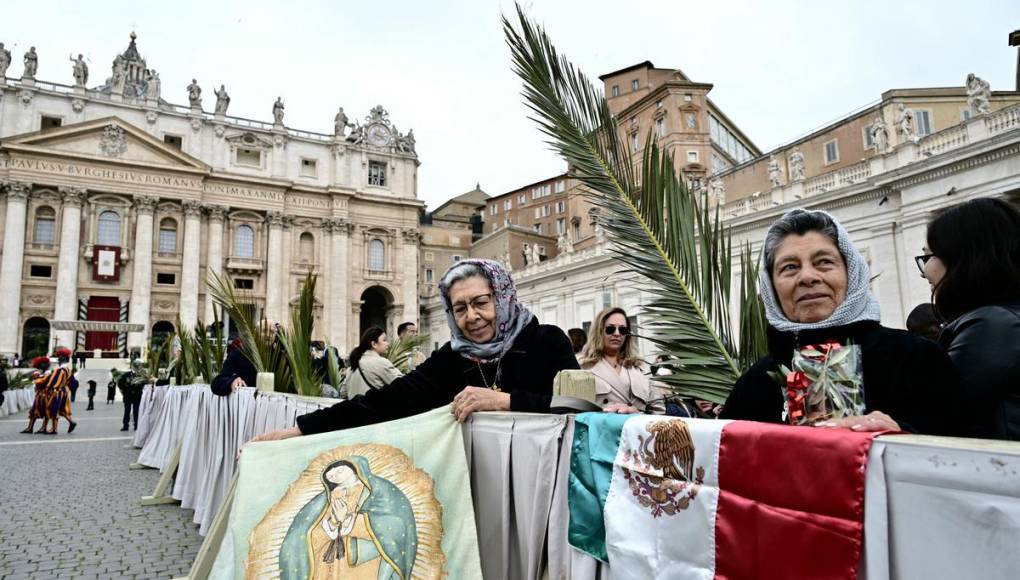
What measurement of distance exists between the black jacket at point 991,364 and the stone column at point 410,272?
4709cm

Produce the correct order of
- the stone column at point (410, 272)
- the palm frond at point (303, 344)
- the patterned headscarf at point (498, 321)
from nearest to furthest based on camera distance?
1. the patterned headscarf at point (498, 321)
2. the palm frond at point (303, 344)
3. the stone column at point (410, 272)

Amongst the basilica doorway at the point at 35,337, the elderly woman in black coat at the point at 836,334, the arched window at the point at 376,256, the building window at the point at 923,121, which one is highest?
the building window at the point at 923,121

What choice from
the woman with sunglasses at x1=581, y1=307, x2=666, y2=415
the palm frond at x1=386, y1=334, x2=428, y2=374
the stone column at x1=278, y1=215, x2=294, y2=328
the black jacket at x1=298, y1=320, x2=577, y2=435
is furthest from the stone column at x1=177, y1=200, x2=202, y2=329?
the black jacket at x1=298, y1=320, x2=577, y2=435

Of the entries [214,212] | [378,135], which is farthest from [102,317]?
[378,135]

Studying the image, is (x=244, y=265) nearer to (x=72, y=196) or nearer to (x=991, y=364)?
(x=72, y=196)

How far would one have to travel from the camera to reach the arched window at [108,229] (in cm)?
3878

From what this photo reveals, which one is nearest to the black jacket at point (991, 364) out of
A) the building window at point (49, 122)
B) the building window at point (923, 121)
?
the building window at point (923, 121)

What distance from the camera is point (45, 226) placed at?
37.8 m

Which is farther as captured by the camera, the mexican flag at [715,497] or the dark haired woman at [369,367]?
the dark haired woman at [369,367]

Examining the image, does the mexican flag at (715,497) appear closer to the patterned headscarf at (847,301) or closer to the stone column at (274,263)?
the patterned headscarf at (847,301)

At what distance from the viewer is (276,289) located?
43.0 meters

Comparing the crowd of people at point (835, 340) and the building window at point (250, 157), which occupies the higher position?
the building window at point (250, 157)

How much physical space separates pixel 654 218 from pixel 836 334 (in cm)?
181

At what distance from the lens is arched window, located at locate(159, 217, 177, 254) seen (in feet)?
133
